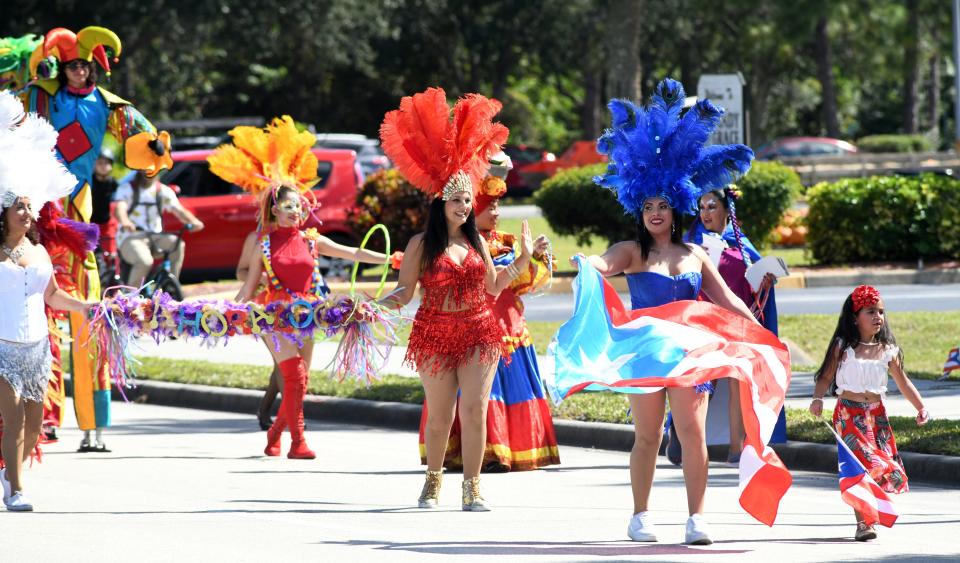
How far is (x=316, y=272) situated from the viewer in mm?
10617

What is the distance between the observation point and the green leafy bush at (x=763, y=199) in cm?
2062

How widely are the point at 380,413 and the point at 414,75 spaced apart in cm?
4478

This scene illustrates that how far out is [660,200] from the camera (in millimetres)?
7543

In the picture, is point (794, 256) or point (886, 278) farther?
point (794, 256)

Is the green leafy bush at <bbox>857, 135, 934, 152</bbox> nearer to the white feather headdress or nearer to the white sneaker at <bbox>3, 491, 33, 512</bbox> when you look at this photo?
the white feather headdress

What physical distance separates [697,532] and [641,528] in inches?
10.7

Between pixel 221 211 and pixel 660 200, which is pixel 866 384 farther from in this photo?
pixel 221 211

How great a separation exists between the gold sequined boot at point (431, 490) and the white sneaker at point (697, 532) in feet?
5.61

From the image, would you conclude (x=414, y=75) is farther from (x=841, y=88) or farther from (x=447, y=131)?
(x=447, y=131)

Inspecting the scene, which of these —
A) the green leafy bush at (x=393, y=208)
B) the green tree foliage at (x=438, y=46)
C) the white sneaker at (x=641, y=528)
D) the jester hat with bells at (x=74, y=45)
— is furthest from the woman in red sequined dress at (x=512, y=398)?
the green tree foliage at (x=438, y=46)

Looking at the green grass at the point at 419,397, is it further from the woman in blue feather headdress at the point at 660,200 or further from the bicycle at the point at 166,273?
the woman in blue feather headdress at the point at 660,200

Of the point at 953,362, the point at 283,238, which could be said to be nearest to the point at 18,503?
the point at 283,238

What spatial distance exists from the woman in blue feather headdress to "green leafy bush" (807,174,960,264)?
1331cm

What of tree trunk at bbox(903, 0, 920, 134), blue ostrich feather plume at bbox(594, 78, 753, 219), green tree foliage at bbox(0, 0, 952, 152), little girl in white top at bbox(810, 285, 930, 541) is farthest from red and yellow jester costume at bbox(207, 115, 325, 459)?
tree trunk at bbox(903, 0, 920, 134)
